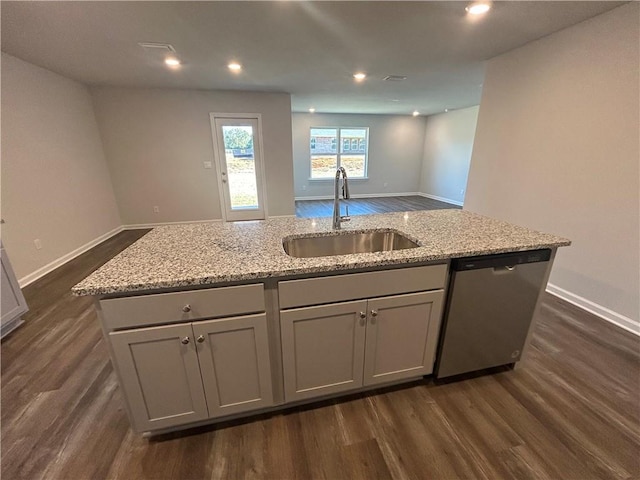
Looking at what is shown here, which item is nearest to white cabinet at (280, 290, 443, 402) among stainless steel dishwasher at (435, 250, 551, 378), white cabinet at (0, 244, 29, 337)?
stainless steel dishwasher at (435, 250, 551, 378)

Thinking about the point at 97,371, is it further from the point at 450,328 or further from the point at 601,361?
the point at 601,361

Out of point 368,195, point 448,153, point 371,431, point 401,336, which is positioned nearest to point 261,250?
point 401,336

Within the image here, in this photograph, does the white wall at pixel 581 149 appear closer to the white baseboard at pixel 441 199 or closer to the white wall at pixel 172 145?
the white wall at pixel 172 145

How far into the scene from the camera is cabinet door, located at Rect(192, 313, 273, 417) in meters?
1.20

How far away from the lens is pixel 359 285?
4.25ft

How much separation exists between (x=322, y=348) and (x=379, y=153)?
24.9 ft

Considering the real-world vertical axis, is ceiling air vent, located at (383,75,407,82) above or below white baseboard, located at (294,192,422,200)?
above

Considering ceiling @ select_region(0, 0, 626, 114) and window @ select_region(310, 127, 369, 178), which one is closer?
ceiling @ select_region(0, 0, 626, 114)

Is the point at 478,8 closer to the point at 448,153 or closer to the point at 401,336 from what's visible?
the point at 401,336

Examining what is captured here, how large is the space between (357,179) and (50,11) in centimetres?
682

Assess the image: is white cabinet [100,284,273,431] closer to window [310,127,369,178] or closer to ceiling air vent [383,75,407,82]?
ceiling air vent [383,75,407,82]

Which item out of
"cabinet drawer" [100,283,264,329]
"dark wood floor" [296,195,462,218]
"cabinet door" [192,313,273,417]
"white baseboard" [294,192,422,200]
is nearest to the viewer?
"cabinet drawer" [100,283,264,329]

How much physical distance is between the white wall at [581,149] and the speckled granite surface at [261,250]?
4.11 feet

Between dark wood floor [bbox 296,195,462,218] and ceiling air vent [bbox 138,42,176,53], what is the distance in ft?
12.5
